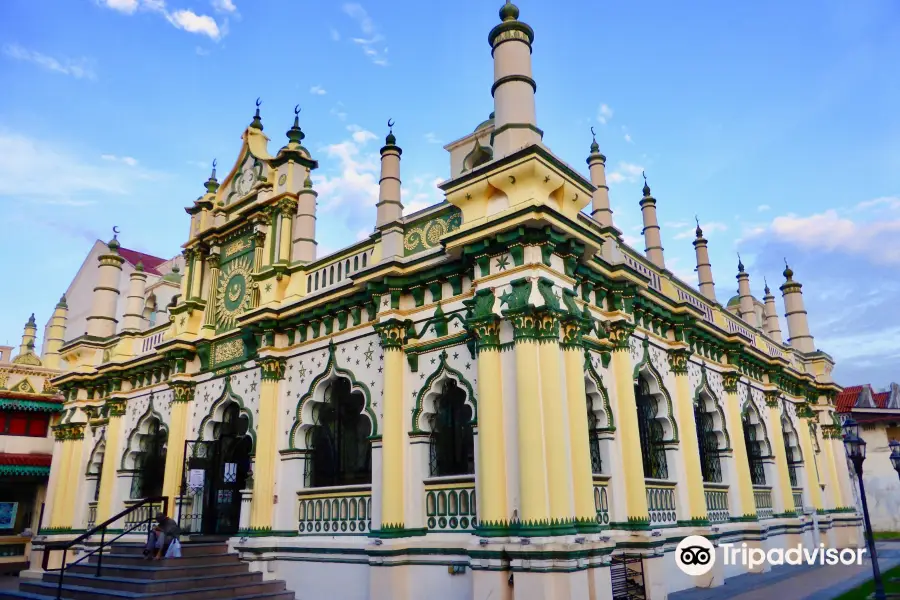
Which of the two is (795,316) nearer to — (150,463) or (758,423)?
(758,423)

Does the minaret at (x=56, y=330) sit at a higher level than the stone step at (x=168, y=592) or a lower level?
higher

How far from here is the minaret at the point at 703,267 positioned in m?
18.7

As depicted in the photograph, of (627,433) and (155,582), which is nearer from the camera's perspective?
(155,582)

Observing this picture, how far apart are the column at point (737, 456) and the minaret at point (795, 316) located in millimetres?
9362

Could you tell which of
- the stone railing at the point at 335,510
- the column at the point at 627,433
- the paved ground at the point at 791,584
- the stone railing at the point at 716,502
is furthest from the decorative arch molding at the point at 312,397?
the stone railing at the point at 716,502

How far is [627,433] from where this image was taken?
1191cm

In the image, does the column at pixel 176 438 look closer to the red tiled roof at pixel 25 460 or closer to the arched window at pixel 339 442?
the arched window at pixel 339 442

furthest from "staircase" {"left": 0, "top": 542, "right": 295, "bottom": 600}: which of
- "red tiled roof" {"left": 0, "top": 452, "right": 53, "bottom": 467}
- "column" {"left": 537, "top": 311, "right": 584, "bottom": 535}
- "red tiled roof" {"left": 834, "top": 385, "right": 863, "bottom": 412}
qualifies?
"red tiled roof" {"left": 834, "top": 385, "right": 863, "bottom": 412}

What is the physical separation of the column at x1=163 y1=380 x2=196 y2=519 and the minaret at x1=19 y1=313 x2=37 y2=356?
16739 mm

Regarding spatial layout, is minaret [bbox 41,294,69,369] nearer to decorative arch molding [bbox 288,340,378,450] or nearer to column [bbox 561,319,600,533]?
decorative arch molding [bbox 288,340,378,450]

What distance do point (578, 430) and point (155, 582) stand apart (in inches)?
302

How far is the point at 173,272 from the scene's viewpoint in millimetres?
26938

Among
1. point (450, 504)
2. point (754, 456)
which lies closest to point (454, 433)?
point (450, 504)

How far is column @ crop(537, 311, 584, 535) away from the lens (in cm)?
900
